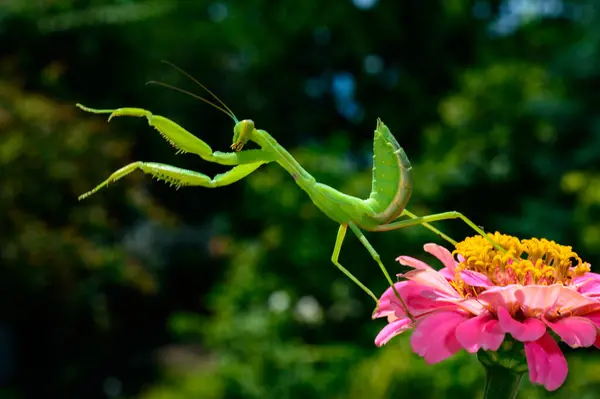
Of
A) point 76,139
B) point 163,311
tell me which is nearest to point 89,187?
point 76,139

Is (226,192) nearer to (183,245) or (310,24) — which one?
(183,245)

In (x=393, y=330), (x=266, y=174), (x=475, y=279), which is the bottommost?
(x=266, y=174)

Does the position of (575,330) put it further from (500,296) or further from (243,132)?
(243,132)

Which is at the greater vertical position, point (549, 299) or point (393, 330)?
point (549, 299)

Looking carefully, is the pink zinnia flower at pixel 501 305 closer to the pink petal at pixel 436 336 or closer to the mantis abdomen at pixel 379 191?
the pink petal at pixel 436 336

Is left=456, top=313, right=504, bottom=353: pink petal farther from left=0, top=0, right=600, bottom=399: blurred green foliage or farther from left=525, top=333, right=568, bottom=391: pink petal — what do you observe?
left=0, top=0, right=600, bottom=399: blurred green foliage

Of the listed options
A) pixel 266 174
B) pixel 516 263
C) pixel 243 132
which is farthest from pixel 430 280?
pixel 266 174

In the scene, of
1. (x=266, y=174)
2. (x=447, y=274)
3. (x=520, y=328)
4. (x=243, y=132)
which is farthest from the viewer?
(x=266, y=174)
